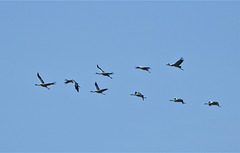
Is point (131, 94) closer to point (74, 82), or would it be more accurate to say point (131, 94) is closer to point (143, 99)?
point (143, 99)

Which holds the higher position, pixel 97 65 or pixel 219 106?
pixel 97 65

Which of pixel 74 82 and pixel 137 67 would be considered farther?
pixel 137 67

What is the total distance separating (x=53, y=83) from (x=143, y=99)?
17235mm

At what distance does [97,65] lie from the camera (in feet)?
529

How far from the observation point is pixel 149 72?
15238 cm

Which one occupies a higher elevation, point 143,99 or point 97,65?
point 97,65

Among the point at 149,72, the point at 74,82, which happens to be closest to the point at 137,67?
the point at 149,72

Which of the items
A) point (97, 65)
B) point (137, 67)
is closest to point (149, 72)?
point (137, 67)

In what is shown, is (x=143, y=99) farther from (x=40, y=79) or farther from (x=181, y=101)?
(x=40, y=79)

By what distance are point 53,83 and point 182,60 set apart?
24435mm

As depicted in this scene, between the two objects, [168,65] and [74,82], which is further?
[168,65]

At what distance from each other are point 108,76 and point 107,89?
138 inches

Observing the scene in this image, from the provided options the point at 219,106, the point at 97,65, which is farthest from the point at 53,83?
the point at 219,106

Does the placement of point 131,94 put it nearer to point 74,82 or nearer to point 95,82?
point 95,82
